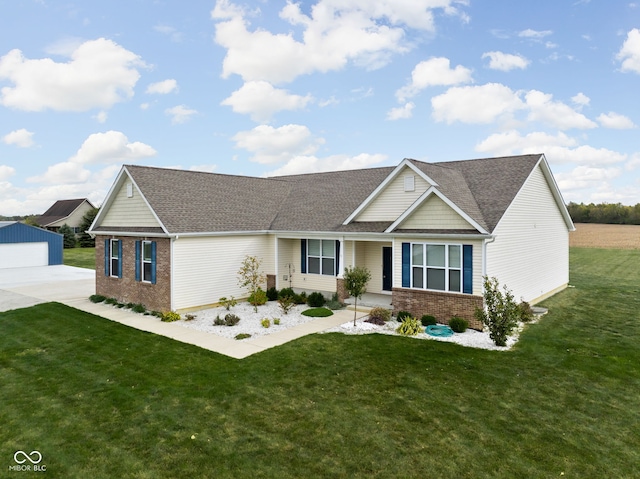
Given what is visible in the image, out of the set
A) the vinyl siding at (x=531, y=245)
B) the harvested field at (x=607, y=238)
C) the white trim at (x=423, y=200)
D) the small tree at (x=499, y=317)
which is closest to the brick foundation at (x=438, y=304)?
the vinyl siding at (x=531, y=245)

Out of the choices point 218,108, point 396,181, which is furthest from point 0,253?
point 396,181

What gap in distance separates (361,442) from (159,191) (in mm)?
15060

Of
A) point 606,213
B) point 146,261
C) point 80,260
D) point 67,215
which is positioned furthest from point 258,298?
point 606,213

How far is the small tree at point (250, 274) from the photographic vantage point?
1901cm

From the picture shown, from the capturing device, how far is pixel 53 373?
10938mm

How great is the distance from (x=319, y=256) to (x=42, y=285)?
17.9m

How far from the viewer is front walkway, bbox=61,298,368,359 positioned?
1285 cm

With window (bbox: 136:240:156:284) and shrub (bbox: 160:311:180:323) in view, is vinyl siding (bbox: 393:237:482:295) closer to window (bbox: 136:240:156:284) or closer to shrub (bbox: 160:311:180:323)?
shrub (bbox: 160:311:180:323)

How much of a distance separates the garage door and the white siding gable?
20119 millimetres

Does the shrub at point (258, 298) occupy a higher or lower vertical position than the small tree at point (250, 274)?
lower

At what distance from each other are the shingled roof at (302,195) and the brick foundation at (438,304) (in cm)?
261

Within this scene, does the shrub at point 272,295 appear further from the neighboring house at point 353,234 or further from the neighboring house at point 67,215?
the neighboring house at point 67,215

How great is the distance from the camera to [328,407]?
875 centimetres

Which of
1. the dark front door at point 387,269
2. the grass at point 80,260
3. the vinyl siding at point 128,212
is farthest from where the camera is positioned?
the grass at point 80,260
